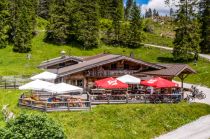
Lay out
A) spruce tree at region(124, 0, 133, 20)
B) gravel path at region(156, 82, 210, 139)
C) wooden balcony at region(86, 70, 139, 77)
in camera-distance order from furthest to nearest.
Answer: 1. spruce tree at region(124, 0, 133, 20)
2. wooden balcony at region(86, 70, 139, 77)
3. gravel path at region(156, 82, 210, 139)

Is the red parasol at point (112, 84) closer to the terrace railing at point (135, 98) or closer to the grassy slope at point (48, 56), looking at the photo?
the terrace railing at point (135, 98)

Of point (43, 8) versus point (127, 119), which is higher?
point (43, 8)

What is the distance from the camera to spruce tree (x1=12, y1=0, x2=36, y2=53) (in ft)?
265

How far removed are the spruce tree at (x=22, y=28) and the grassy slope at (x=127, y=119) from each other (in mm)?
41590

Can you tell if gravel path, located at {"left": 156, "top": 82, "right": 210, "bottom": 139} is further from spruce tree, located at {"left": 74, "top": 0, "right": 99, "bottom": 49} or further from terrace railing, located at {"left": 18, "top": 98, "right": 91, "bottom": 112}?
spruce tree, located at {"left": 74, "top": 0, "right": 99, "bottom": 49}

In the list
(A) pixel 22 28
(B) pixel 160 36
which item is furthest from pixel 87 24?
(B) pixel 160 36

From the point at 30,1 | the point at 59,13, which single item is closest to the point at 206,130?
the point at 59,13

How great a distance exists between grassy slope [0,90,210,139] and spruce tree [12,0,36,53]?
41.6 m

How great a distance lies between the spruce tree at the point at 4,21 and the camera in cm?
8217

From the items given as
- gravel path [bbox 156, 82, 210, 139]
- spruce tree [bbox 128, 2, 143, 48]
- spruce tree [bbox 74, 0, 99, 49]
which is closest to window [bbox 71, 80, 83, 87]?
gravel path [bbox 156, 82, 210, 139]

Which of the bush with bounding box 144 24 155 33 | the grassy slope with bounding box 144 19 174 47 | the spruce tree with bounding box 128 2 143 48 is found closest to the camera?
the spruce tree with bounding box 128 2 143 48

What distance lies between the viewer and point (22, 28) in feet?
269

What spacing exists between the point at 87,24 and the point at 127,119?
52333 millimetres

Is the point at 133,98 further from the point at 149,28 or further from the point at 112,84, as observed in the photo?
the point at 149,28
